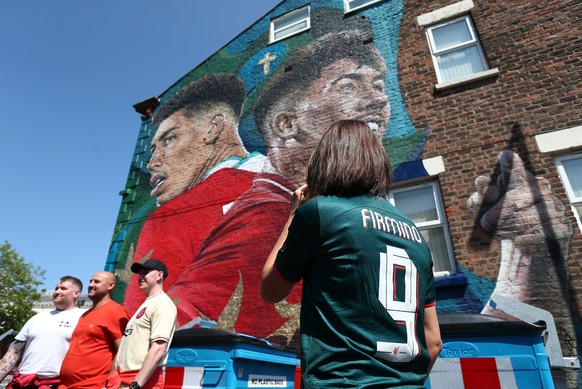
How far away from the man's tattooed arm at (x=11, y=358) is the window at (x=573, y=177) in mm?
7364

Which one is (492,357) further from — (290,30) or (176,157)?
(290,30)

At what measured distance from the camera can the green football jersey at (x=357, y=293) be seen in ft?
3.82

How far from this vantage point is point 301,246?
1.33 meters

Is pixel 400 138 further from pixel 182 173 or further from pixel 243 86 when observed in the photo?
pixel 182 173

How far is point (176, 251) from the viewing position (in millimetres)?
8336

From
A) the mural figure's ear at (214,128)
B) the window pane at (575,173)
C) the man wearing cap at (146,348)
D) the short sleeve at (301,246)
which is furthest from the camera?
the mural figure's ear at (214,128)

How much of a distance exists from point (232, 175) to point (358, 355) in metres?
7.48

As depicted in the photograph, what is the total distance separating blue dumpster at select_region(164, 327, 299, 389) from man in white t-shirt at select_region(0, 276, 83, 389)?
1129 millimetres

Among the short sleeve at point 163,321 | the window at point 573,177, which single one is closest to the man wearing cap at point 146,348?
the short sleeve at point 163,321

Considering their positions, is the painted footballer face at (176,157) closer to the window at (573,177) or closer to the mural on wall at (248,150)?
the mural on wall at (248,150)

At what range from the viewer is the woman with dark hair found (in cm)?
Answer: 118

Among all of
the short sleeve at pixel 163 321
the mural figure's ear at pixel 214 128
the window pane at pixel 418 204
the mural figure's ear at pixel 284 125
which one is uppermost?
the mural figure's ear at pixel 214 128

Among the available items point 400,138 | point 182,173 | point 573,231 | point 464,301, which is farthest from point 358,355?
point 182,173

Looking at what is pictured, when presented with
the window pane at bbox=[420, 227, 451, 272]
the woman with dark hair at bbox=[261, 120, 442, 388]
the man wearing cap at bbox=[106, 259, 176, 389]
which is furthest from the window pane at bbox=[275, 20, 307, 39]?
the woman with dark hair at bbox=[261, 120, 442, 388]
